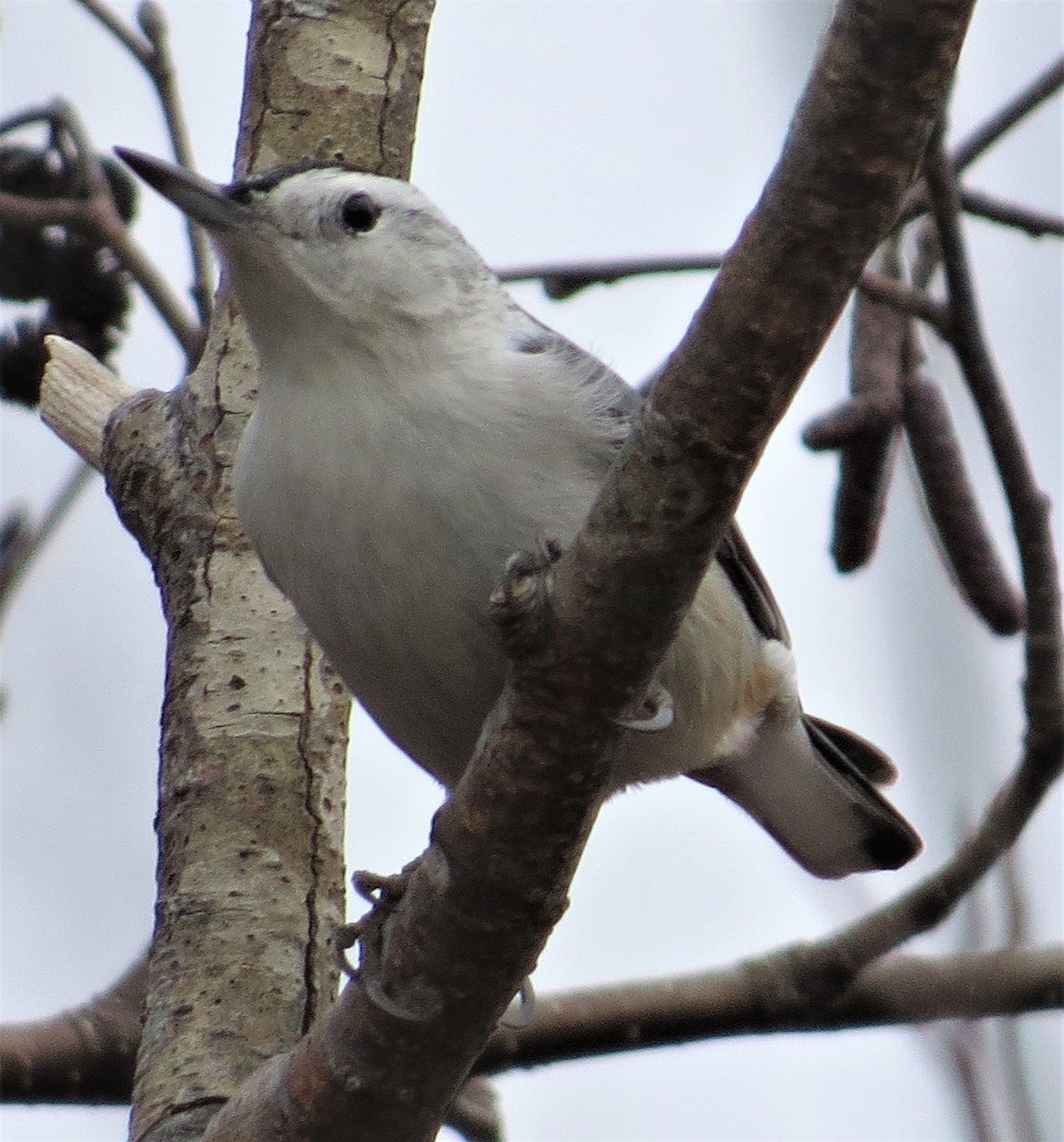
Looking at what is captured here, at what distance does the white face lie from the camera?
2457 millimetres

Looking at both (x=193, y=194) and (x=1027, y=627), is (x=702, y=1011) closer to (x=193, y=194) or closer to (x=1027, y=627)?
(x=1027, y=627)

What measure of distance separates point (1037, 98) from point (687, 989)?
4.97 ft

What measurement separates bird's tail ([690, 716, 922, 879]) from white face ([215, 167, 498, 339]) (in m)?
1.02

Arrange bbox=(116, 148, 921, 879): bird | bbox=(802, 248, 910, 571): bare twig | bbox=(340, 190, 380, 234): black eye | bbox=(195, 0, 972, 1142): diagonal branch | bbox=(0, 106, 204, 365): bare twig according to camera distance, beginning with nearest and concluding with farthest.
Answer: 1. bbox=(195, 0, 972, 1142): diagonal branch
2. bbox=(116, 148, 921, 879): bird
3. bbox=(340, 190, 380, 234): black eye
4. bbox=(802, 248, 910, 571): bare twig
5. bbox=(0, 106, 204, 365): bare twig

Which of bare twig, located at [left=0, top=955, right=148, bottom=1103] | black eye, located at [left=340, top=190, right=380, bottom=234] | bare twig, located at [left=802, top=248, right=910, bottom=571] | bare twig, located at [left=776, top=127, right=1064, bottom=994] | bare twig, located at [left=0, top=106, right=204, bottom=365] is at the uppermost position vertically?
bare twig, located at [left=0, top=106, right=204, bottom=365]

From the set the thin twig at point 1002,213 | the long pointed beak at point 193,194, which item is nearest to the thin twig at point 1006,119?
the thin twig at point 1002,213

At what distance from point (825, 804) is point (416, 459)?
1.22 metres

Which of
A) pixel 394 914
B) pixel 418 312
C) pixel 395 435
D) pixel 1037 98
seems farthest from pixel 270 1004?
pixel 1037 98

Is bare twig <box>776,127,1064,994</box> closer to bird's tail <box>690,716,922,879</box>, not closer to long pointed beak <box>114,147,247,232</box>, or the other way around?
bird's tail <box>690,716,922,879</box>

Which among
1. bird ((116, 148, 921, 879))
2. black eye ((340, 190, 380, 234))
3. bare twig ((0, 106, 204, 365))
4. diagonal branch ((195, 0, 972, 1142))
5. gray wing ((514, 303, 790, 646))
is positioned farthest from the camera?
bare twig ((0, 106, 204, 365))

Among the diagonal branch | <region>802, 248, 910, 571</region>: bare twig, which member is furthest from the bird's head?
the diagonal branch

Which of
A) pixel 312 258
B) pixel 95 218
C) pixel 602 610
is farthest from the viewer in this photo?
pixel 95 218

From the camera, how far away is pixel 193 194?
243 centimetres

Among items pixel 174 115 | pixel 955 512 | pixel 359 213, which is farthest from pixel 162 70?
pixel 955 512
